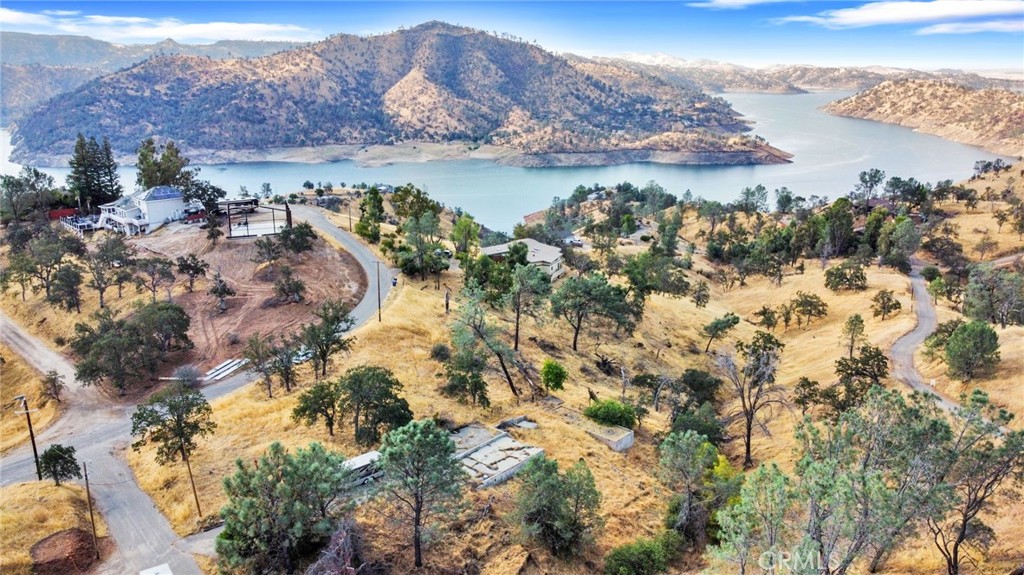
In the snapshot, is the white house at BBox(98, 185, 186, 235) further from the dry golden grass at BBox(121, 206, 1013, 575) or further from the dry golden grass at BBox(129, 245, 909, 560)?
the dry golden grass at BBox(129, 245, 909, 560)

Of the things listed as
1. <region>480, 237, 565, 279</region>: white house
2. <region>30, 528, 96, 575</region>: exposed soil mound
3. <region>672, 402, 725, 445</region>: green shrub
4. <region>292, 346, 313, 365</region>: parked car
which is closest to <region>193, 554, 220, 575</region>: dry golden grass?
<region>30, 528, 96, 575</region>: exposed soil mound

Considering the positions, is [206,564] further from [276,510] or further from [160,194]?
[160,194]

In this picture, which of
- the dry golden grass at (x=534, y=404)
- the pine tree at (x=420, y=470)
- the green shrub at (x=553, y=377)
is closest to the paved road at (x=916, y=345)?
the dry golden grass at (x=534, y=404)

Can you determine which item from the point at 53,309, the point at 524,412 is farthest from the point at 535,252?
the point at 53,309

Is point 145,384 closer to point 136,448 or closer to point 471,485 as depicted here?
point 136,448

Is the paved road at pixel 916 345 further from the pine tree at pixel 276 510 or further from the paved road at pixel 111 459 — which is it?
the paved road at pixel 111 459

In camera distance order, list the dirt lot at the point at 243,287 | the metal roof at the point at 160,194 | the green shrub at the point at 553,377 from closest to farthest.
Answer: the green shrub at the point at 553,377
the dirt lot at the point at 243,287
the metal roof at the point at 160,194

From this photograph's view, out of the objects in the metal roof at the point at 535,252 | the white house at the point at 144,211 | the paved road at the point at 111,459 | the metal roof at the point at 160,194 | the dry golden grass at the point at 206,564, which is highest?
the metal roof at the point at 160,194
